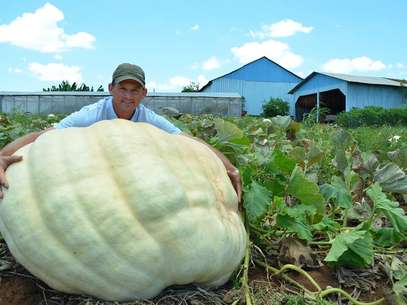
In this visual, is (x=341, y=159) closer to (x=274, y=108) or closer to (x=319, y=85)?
(x=319, y=85)

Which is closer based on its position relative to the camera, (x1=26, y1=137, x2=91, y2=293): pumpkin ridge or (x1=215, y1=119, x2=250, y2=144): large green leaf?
(x1=26, y1=137, x2=91, y2=293): pumpkin ridge

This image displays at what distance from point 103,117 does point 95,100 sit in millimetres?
16614

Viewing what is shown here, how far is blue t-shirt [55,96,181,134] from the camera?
9.28 ft

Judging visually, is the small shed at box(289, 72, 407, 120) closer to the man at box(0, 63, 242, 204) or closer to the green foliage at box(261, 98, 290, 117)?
the green foliage at box(261, 98, 290, 117)

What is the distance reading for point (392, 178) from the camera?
242 centimetres

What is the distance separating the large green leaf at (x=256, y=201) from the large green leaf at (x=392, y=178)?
69cm

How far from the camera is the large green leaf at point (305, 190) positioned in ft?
6.78

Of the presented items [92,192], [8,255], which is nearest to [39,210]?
[92,192]

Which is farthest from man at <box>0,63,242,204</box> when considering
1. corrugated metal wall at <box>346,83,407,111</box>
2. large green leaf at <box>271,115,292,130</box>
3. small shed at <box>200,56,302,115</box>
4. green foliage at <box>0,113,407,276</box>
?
small shed at <box>200,56,302,115</box>

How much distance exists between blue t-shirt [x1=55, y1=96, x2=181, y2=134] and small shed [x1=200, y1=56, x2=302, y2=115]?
39.6 meters

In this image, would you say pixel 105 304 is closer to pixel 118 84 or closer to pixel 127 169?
pixel 127 169

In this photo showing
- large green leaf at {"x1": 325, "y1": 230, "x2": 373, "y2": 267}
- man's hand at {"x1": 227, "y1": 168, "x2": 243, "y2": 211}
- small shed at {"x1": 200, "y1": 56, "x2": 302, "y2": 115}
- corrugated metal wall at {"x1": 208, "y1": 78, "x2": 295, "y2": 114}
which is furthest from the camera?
small shed at {"x1": 200, "y1": 56, "x2": 302, "y2": 115}

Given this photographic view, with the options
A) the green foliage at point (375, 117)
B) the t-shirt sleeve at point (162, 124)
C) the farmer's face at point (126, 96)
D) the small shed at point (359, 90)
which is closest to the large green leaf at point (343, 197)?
the t-shirt sleeve at point (162, 124)

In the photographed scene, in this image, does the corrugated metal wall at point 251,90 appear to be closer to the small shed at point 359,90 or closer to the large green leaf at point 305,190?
the small shed at point 359,90
